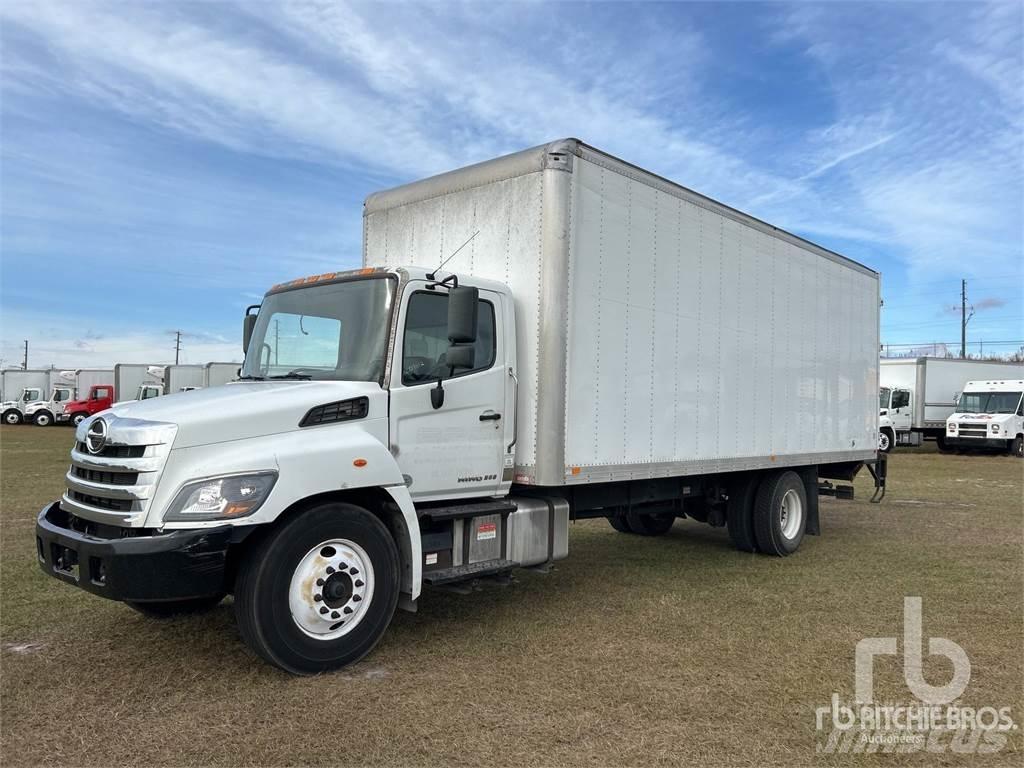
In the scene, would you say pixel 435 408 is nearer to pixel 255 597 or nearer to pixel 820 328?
pixel 255 597

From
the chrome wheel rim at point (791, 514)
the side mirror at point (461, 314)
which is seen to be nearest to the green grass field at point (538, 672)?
the chrome wheel rim at point (791, 514)

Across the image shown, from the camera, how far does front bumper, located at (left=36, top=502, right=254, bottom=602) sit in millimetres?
4414

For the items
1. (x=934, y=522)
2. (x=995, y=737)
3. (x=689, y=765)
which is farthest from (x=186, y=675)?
(x=934, y=522)

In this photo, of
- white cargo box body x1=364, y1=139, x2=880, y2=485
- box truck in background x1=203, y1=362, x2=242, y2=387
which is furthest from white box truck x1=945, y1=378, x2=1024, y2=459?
box truck in background x1=203, y1=362, x2=242, y2=387

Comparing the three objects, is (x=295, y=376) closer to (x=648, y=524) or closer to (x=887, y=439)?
(x=648, y=524)

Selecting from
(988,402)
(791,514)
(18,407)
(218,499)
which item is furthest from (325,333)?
(18,407)

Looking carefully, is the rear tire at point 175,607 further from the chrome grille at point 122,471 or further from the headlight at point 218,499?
the headlight at point 218,499

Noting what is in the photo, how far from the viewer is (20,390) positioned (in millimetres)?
48625

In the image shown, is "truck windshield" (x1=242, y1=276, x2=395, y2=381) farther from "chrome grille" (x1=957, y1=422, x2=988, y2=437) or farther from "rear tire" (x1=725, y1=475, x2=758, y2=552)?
"chrome grille" (x1=957, y1=422, x2=988, y2=437)

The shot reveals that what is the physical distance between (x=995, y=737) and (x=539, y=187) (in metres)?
4.53

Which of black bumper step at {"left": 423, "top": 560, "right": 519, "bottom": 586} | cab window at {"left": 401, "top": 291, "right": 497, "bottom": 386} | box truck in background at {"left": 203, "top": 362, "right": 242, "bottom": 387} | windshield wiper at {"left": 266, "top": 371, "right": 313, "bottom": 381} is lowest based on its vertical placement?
black bumper step at {"left": 423, "top": 560, "right": 519, "bottom": 586}

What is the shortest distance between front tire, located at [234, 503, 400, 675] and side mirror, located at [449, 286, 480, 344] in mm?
1289

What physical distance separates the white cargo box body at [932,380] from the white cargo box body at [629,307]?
22190 mm

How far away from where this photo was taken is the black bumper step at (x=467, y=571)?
5641mm
